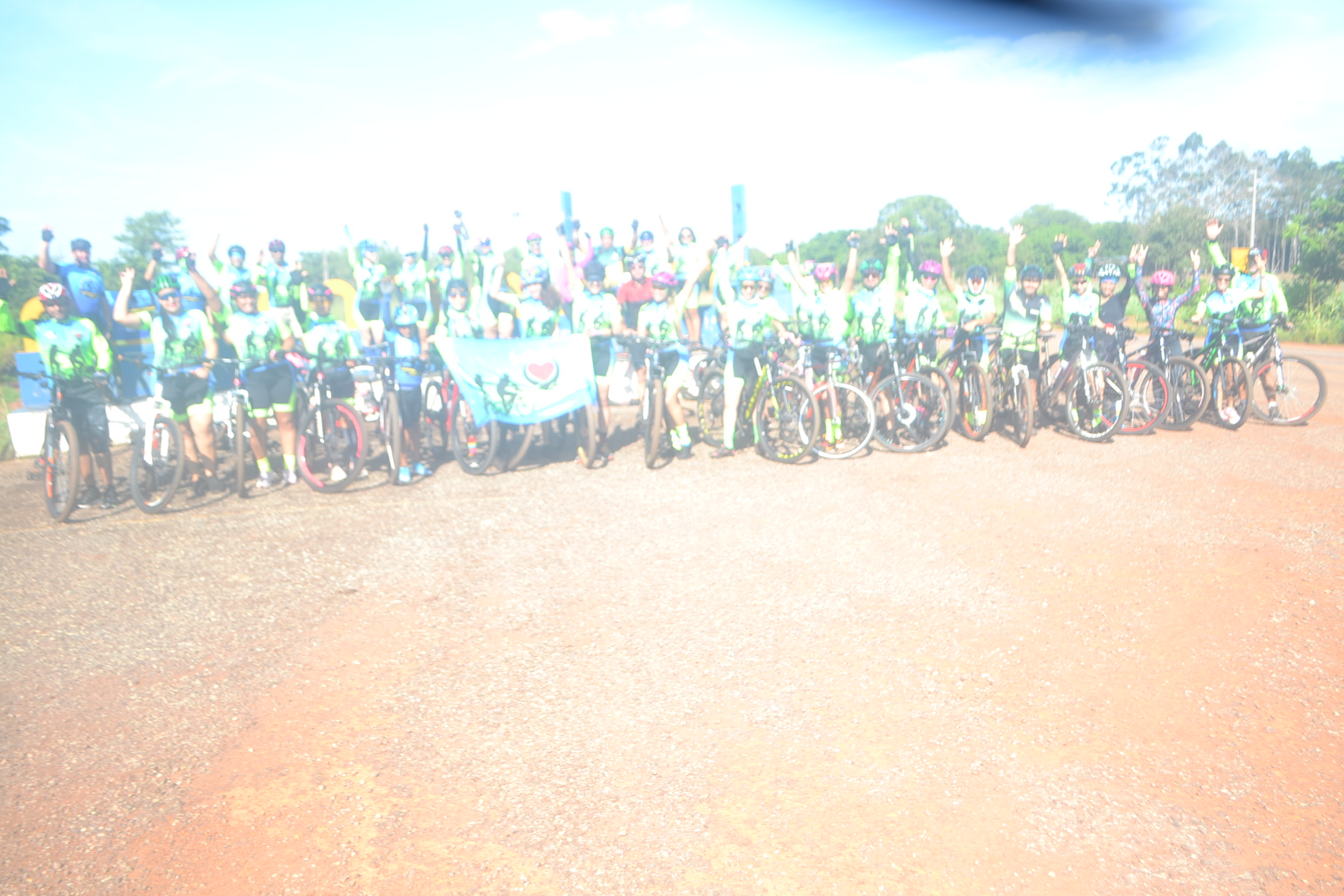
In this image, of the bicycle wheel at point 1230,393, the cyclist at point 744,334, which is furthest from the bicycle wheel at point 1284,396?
the cyclist at point 744,334

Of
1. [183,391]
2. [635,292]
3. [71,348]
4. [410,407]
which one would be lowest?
[410,407]

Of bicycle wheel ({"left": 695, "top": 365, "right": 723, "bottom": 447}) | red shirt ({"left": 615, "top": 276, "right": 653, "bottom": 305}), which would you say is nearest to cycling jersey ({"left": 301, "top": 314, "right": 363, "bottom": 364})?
bicycle wheel ({"left": 695, "top": 365, "right": 723, "bottom": 447})

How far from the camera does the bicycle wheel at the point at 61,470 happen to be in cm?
740

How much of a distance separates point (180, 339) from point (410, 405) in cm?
216

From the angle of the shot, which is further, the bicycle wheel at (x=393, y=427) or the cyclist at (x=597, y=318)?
the cyclist at (x=597, y=318)

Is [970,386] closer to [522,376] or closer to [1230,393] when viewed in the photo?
[1230,393]

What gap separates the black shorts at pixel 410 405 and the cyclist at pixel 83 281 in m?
4.28

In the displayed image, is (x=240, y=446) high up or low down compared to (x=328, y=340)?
down

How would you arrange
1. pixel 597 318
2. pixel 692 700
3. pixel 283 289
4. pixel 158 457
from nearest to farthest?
pixel 692 700, pixel 158 457, pixel 597 318, pixel 283 289

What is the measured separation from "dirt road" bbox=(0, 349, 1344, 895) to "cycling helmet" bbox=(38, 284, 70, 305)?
6.69 ft

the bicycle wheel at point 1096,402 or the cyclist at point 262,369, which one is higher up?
the cyclist at point 262,369

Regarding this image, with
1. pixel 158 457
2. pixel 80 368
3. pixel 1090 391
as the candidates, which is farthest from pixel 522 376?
pixel 1090 391

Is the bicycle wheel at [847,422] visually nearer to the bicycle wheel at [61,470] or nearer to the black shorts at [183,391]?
the black shorts at [183,391]

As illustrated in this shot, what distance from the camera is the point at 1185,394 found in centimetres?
990
